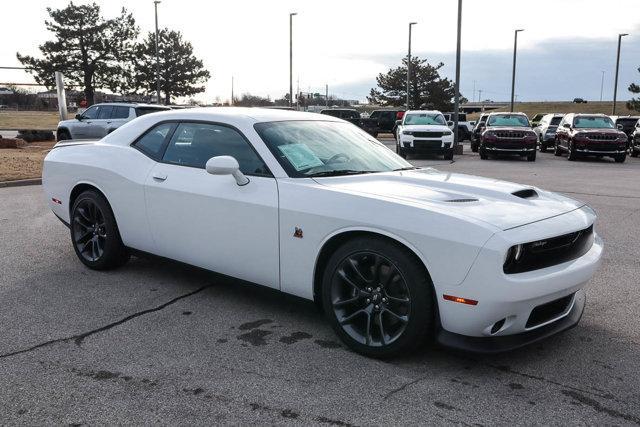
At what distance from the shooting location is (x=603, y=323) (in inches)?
165

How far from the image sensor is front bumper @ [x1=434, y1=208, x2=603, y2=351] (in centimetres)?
308

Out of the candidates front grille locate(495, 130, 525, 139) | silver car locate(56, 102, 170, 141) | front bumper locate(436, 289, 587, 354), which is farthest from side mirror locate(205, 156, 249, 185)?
front grille locate(495, 130, 525, 139)

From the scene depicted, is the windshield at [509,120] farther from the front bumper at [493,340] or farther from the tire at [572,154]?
the front bumper at [493,340]

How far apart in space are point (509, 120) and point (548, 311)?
19.4 m

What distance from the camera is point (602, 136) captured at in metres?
20.3

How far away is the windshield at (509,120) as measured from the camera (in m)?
A: 21.3

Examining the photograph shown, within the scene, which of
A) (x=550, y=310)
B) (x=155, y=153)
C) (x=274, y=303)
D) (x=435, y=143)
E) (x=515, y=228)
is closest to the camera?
(x=515, y=228)

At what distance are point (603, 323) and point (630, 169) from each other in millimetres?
15465

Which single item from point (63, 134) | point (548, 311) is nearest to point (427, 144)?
point (63, 134)

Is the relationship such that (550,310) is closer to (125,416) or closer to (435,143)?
(125,416)

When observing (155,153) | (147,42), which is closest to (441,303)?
(155,153)

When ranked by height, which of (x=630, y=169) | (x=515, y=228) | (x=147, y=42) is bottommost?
(x=630, y=169)

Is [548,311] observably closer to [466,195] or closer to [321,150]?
[466,195]

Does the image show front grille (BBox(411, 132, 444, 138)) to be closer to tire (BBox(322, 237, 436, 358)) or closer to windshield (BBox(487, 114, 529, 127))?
windshield (BBox(487, 114, 529, 127))
